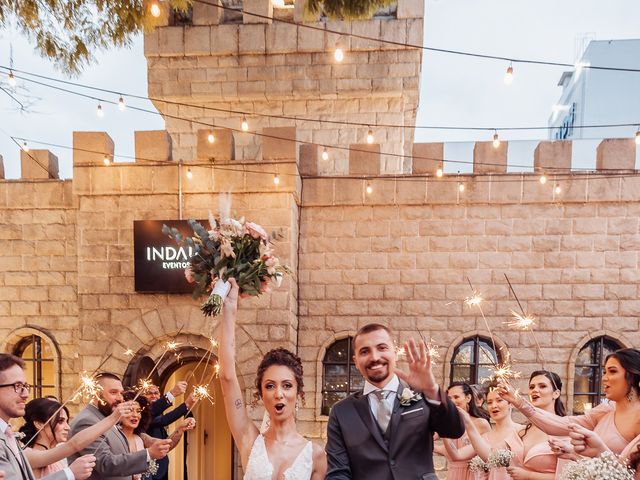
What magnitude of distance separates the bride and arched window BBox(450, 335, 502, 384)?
4.84m

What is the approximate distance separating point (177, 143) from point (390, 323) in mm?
4989

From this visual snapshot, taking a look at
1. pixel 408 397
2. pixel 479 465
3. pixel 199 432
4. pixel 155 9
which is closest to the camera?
pixel 408 397

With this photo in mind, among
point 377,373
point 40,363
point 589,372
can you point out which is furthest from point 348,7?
point 40,363

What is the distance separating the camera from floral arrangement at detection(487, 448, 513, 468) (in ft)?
11.4

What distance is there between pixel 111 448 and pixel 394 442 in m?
2.39

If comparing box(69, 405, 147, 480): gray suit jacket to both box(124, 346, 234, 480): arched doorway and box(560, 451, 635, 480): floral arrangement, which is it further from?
box(124, 346, 234, 480): arched doorway

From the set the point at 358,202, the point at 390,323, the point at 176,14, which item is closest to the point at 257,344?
the point at 390,323

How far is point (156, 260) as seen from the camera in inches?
263

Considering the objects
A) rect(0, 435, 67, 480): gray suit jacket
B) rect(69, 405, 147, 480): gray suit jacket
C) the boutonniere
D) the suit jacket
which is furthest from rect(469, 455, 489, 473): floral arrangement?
rect(0, 435, 67, 480): gray suit jacket

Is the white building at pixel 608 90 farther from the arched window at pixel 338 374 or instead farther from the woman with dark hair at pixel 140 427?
the woman with dark hair at pixel 140 427

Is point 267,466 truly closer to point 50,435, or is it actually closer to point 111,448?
point 111,448

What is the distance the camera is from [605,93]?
1970 centimetres

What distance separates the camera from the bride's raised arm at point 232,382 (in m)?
2.49

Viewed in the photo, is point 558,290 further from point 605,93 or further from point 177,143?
point 605,93
